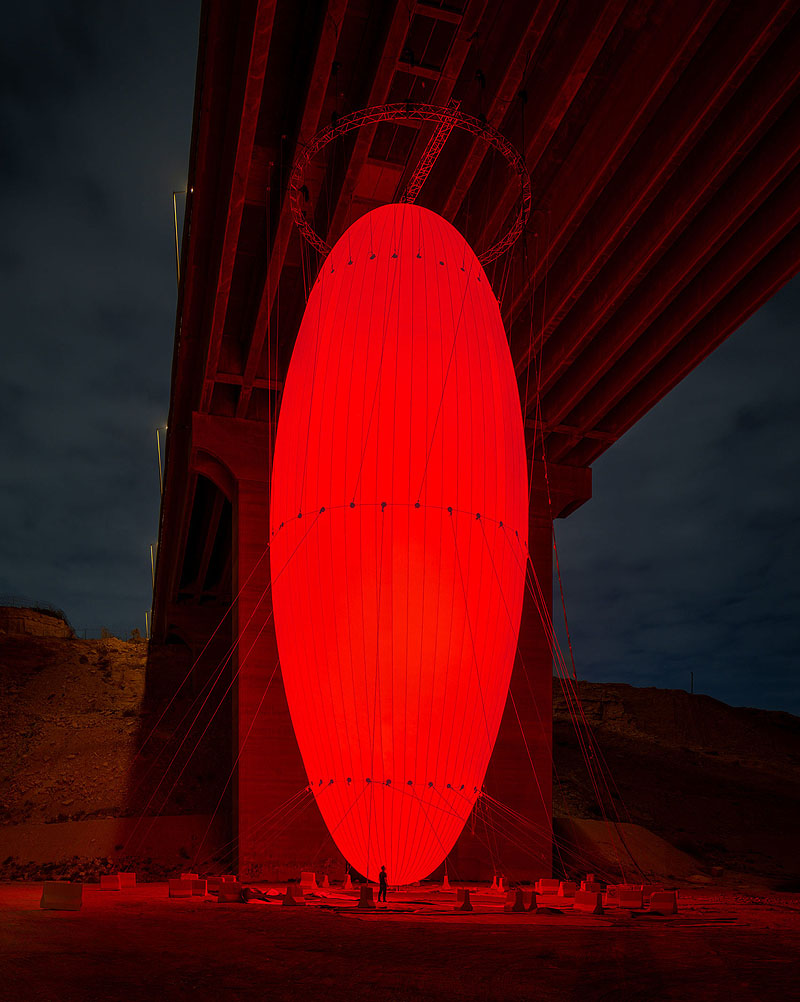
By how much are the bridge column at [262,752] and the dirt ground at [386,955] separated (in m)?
8.44

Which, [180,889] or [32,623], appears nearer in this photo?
[180,889]

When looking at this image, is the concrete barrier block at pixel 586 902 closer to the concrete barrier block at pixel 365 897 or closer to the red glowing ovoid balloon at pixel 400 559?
the concrete barrier block at pixel 365 897

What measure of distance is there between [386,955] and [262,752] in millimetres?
13566

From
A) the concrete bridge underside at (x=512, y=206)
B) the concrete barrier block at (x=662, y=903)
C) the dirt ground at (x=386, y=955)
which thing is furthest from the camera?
the concrete bridge underside at (x=512, y=206)

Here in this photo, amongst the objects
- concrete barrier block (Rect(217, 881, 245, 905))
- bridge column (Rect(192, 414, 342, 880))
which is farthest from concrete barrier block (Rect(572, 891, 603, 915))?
bridge column (Rect(192, 414, 342, 880))

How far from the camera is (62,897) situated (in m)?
12.2

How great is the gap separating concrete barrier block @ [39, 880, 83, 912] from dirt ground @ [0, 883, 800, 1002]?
0.73ft

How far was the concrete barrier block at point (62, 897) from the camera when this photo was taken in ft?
40.0

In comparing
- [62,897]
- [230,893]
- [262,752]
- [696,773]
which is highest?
[696,773]

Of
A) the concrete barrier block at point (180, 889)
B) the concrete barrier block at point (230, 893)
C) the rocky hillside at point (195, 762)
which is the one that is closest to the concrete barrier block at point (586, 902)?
the concrete barrier block at point (230, 893)

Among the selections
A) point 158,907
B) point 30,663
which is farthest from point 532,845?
point 30,663

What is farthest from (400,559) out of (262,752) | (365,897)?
(262,752)

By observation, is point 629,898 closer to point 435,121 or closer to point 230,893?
point 230,893

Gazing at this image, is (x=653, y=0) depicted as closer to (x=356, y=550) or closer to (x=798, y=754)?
(x=356, y=550)
